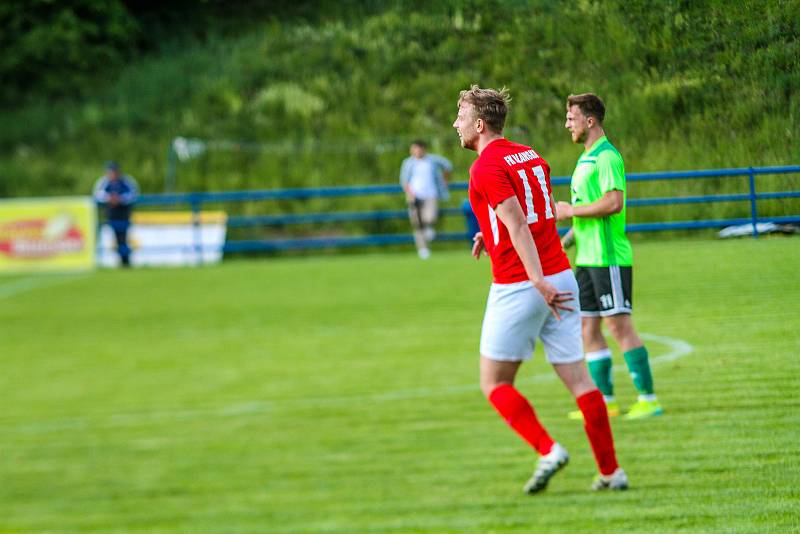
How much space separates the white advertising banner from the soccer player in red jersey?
829 inches

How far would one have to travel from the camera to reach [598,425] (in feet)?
15.8

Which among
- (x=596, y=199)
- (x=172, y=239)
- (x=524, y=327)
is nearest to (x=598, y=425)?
(x=524, y=327)

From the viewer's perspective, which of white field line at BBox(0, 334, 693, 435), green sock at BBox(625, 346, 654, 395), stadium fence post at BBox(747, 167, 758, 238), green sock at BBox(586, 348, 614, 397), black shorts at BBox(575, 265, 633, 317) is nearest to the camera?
stadium fence post at BBox(747, 167, 758, 238)

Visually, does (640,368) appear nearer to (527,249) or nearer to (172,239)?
(527,249)

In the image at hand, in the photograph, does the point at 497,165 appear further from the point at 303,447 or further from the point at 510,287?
the point at 303,447

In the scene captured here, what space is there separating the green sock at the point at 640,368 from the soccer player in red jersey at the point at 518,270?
194 millimetres

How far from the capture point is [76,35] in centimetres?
2786

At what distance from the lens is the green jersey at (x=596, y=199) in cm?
313

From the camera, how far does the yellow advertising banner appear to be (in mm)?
25500

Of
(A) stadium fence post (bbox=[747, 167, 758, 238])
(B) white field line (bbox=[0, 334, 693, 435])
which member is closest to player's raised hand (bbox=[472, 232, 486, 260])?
(A) stadium fence post (bbox=[747, 167, 758, 238])

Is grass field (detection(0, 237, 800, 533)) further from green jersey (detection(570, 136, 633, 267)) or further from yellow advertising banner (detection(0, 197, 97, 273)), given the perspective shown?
yellow advertising banner (detection(0, 197, 97, 273))

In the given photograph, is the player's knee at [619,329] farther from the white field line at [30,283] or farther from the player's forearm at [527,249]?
the white field line at [30,283]

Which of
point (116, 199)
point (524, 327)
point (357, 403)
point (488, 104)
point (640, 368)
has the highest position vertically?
point (488, 104)

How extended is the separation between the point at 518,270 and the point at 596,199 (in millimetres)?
500
